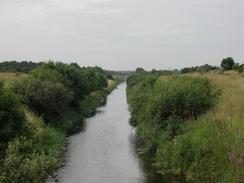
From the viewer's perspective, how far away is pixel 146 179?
23625 mm

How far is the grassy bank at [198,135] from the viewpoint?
19.7m

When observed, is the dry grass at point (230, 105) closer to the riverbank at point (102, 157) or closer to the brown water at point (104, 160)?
the brown water at point (104, 160)

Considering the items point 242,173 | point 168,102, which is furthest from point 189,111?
point 242,173

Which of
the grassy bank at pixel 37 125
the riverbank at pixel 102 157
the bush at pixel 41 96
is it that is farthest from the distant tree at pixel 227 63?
the bush at pixel 41 96

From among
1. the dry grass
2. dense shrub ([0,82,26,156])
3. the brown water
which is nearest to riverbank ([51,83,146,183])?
the brown water

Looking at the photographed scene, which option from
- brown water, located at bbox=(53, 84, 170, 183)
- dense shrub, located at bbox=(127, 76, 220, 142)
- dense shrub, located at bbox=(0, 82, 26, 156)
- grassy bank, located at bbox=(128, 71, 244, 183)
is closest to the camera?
grassy bank, located at bbox=(128, 71, 244, 183)

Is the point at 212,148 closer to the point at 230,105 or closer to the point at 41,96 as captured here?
the point at 230,105

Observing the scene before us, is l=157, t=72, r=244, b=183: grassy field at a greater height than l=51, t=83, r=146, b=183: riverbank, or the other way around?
l=157, t=72, r=244, b=183: grassy field

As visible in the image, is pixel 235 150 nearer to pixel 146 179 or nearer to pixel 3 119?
pixel 146 179

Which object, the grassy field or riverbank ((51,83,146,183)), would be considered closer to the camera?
the grassy field

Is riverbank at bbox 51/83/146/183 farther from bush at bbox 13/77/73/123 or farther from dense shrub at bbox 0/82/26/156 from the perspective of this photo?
dense shrub at bbox 0/82/26/156

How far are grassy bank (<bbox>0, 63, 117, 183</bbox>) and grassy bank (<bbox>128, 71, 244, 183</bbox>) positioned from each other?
21.8ft

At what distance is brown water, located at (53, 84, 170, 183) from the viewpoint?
24.0 meters

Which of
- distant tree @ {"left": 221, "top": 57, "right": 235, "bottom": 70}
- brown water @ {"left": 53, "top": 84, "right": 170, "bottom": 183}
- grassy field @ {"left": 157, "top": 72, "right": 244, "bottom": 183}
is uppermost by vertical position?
distant tree @ {"left": 221, "top": 57, "right": 235, "bottom": 70}
